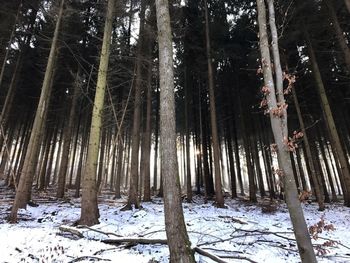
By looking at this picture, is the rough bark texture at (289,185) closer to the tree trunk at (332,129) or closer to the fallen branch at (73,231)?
the fallen branch at (73,231)

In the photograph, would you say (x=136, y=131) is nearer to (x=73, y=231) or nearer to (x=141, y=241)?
(x=73, y=231)

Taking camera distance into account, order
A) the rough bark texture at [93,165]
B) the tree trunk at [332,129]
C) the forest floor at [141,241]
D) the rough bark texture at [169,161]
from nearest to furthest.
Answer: the rough bark texture at [169,161], the forest floor at [141,241], the rough bark texture at [93,165], the tree trunk at [332,129]

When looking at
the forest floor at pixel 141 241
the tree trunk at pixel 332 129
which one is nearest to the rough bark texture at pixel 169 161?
the forest floor at pixel 141 241

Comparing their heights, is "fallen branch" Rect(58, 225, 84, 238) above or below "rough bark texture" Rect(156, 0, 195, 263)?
below

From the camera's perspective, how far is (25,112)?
2019cm

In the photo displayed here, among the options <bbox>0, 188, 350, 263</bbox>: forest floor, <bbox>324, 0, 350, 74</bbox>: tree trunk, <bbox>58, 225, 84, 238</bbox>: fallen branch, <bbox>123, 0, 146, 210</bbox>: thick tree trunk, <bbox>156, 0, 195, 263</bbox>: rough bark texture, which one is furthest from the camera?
<bbox>123, 0, 146, 210</bbox>: thick tree trunk

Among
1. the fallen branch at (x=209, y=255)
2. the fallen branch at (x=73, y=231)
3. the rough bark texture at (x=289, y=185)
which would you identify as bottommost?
the fallen branch at (x=209, y=255)

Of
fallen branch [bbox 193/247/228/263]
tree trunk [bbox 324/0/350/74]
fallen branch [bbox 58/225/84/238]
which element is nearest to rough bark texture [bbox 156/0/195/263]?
fallen branch [bbox 193/247/228/263]

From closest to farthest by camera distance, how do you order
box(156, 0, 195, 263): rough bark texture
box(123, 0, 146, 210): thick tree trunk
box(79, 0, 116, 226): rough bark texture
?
box(156, 0, 195, 263): rough bark texture → box(79, 0, 116, 226): rough bark texture → box(123, 0, 146, 210): thick tree trunk

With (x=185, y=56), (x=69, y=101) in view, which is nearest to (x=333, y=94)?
(x=185, y=56)

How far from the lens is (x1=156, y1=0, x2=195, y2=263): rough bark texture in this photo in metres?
4.32

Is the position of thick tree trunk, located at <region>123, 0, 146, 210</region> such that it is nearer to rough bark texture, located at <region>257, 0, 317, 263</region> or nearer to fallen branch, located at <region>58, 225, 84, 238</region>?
fallen branch, located at <region>58, 225, 84, 238</region>

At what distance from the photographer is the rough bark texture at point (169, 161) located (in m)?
4.32

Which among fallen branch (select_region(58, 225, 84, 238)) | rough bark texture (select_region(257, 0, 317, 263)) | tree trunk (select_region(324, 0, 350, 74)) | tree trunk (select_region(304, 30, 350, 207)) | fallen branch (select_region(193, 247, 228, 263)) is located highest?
tree trunk (select_region(324, 0, 350, 74))
